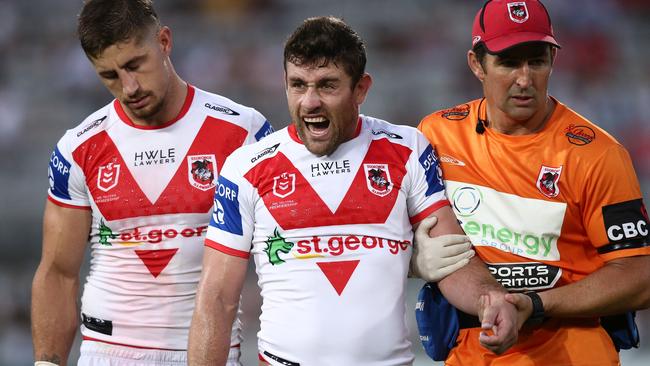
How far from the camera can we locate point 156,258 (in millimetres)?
5414

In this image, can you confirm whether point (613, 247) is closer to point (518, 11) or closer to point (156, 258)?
point (518, 11)

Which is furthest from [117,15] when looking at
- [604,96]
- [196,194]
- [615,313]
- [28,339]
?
[604,96]

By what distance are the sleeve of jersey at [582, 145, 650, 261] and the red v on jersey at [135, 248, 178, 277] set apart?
6.50 ft

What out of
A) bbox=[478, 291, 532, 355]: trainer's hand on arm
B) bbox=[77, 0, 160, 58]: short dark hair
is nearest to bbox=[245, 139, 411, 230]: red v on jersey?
bbox=[478, 291, 532, 355]: trainer's hand on arm

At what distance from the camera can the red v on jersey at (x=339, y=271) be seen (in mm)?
4637

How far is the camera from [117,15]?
208 inches

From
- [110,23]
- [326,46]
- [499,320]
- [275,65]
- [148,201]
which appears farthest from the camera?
[275,65]

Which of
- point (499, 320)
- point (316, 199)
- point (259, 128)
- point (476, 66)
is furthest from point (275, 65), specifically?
point (499, 320)

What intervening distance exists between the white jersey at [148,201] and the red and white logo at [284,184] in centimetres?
69

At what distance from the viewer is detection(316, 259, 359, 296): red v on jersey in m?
4.64

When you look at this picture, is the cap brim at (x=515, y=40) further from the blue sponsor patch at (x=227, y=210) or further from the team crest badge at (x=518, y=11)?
the blue sponsor patch at (x=227, y=210)

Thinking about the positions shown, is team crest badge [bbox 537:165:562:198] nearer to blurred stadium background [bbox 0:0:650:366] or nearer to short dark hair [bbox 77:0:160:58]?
short dark hair [bbox 77:0:160:58]

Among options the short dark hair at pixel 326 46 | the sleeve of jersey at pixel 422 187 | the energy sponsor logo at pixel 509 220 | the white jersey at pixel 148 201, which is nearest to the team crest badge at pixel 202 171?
the white jersey at pixel 148 201

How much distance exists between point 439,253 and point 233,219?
881 millimetres
